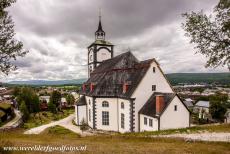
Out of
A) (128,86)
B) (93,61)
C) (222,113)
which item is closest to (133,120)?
(128,86)

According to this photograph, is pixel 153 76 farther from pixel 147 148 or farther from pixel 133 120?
pixel 147 148

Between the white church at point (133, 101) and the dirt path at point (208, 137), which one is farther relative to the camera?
the white church at point (133, 101)

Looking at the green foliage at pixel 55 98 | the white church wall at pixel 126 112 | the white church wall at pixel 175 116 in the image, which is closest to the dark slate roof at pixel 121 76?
the white church wall at pixel 126 112

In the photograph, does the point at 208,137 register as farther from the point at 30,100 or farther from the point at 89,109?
the point at 30,100

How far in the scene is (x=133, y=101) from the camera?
31.9 m

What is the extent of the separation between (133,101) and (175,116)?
590 centimetres

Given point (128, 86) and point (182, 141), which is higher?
point (128, 86)

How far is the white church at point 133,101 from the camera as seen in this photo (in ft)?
94.6

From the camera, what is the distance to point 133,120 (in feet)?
105

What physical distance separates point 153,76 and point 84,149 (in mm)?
19382

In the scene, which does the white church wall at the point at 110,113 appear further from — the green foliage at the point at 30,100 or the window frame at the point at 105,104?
the green foliage at the point at 30,100

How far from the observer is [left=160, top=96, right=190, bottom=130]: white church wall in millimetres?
28141

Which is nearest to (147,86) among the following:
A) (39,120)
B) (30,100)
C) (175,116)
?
(175,116)

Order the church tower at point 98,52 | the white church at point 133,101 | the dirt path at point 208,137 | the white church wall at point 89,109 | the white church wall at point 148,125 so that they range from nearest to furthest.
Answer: the dirt path at point 208,137 < the white church wall at point 148,125 < the white church at point 133,101 < the white church wall at point 89,109 < the church tower at point 98,52
